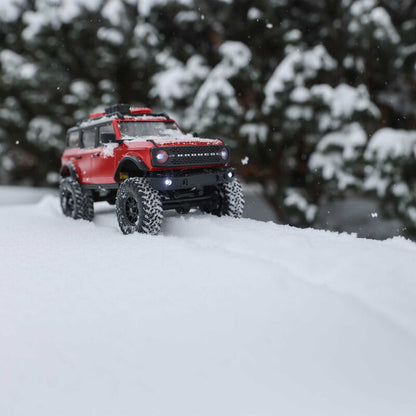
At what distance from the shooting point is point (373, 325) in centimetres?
349

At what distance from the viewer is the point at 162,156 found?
578 centimetres

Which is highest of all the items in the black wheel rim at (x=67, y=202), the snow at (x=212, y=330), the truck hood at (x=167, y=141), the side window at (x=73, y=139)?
the side window at (x=73, y=139)

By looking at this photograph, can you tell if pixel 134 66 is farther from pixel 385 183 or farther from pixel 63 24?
pixel 385 183

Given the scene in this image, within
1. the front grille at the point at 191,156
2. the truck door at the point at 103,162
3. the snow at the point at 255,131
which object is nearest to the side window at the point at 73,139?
the truck door at the point at 103,162

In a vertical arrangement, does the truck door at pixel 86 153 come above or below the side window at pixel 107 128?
below

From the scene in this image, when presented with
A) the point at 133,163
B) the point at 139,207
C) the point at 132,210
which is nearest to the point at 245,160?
the point at 133,163

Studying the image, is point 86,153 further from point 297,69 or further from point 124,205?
point 297,69

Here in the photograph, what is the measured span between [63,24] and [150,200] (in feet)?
39.9

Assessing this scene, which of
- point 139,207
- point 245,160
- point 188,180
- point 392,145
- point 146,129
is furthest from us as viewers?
point 245,160

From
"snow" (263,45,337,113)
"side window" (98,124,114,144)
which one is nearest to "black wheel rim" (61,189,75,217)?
"side window" (98,124,114,144)

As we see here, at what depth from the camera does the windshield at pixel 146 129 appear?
6711 millimetres

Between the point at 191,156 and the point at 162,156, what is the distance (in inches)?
16.6

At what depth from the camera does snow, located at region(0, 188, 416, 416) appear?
2.76m

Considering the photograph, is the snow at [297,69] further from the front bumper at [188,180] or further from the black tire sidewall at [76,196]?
the black tire sidewall at [76,196]
